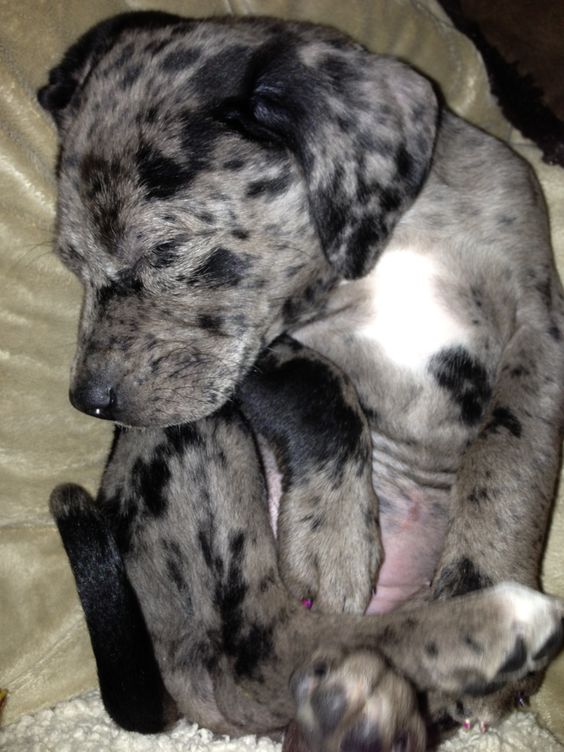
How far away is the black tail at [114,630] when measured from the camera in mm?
2250

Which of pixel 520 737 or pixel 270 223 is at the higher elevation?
pixel 270 223

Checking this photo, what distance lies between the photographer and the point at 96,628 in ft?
7.41

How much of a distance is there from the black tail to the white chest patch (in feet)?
3.39

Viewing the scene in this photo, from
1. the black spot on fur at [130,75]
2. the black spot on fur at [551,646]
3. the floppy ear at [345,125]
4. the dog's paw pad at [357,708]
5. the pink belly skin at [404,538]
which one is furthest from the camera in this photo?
the pink belly skin at [404,538]

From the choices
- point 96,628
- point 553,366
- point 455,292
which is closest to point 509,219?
point 455,292

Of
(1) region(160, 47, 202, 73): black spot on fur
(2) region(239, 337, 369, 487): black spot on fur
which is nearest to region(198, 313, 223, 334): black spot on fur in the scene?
(2) region(239, 337, 369, 487): black spot on fur

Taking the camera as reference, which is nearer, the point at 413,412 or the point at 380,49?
the point at 413,412

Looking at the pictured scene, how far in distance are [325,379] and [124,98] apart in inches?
37.4

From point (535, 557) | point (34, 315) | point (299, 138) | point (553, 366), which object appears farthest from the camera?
point (34, 315)

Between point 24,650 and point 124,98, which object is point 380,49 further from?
point 24,650

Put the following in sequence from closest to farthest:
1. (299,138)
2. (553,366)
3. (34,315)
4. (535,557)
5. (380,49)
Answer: (299,138) < (535,557) < (553,366) < (34,315) < (380,49)

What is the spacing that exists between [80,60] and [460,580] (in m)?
1.85

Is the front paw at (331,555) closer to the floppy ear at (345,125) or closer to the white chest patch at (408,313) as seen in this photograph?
the white chest patch at (408,313)

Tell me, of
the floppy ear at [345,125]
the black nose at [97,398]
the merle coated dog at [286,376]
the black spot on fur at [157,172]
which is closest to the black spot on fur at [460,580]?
the merle coated dog at [286,376]
